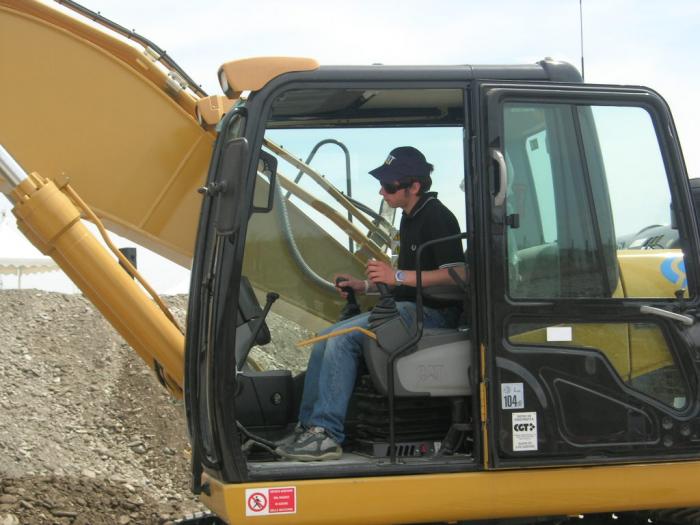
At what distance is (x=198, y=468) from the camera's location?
423 cm

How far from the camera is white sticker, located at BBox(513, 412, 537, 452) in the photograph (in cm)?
410

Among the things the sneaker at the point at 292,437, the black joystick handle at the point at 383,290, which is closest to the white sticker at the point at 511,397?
the black joystick handle at the point at 383,290

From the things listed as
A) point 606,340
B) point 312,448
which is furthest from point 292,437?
point 606,340

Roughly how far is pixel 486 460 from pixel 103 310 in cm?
192

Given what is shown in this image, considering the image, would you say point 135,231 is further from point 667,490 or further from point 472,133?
point 667,490

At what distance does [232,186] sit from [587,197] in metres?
1.52

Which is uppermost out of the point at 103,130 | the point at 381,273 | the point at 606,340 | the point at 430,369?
the point at 103,130

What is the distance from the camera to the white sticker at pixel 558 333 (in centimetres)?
418

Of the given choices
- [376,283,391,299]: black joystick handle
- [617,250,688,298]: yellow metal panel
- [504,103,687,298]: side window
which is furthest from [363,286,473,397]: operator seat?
[617,250,688,298]: yellow metal panel

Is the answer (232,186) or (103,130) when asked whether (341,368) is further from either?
(103,130)

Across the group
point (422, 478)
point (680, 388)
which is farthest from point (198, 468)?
point (680, 388)

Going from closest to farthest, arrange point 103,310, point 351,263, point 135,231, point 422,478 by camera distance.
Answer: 1. point 422,478
2. point 103,310
3. point 135,231
4. point 351,263

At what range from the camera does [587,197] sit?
432cm

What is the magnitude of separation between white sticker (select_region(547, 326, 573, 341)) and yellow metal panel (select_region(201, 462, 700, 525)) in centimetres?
54
